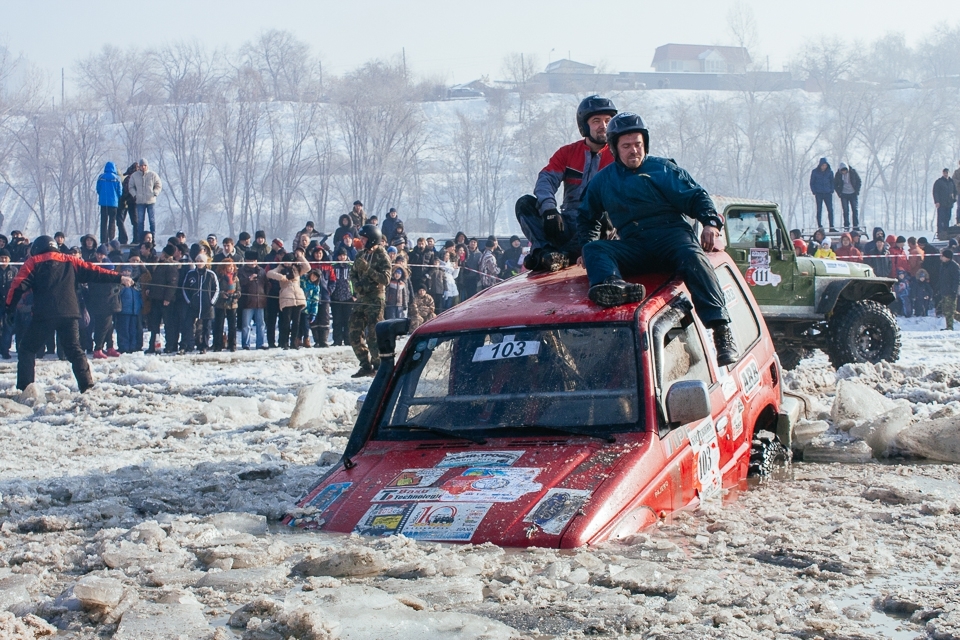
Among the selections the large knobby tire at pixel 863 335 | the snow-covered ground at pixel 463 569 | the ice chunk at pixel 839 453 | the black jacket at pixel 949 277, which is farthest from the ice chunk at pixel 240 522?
the black jacket at pixel 949 277

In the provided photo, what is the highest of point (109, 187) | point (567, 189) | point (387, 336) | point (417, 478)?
point (109, 187)

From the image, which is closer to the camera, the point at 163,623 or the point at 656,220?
the point at 163,623

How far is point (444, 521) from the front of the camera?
4.63 meters

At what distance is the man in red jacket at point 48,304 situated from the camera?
39.8ft

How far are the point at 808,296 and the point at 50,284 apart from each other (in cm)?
839

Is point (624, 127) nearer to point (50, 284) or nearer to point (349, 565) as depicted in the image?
point (349, 565)

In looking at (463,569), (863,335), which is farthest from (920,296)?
(463,569)

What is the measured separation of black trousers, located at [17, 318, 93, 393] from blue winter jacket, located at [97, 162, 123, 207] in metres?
9.42

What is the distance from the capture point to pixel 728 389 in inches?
242

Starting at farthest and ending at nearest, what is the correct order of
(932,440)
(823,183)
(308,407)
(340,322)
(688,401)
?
(823,183) → (340,322) → (308,407) → (932,440) → (688,401)

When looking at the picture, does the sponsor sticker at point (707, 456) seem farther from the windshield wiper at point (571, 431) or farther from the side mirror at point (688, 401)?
the windshield wiper at point (571, 431)

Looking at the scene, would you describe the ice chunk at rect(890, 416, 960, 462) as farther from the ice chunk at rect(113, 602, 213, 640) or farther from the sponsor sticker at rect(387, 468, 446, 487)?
the ice chunk at rect(113, 602, 213, 640)

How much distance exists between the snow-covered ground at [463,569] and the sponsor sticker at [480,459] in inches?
24.4

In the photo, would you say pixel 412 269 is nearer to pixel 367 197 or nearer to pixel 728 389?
pixel 728 389
